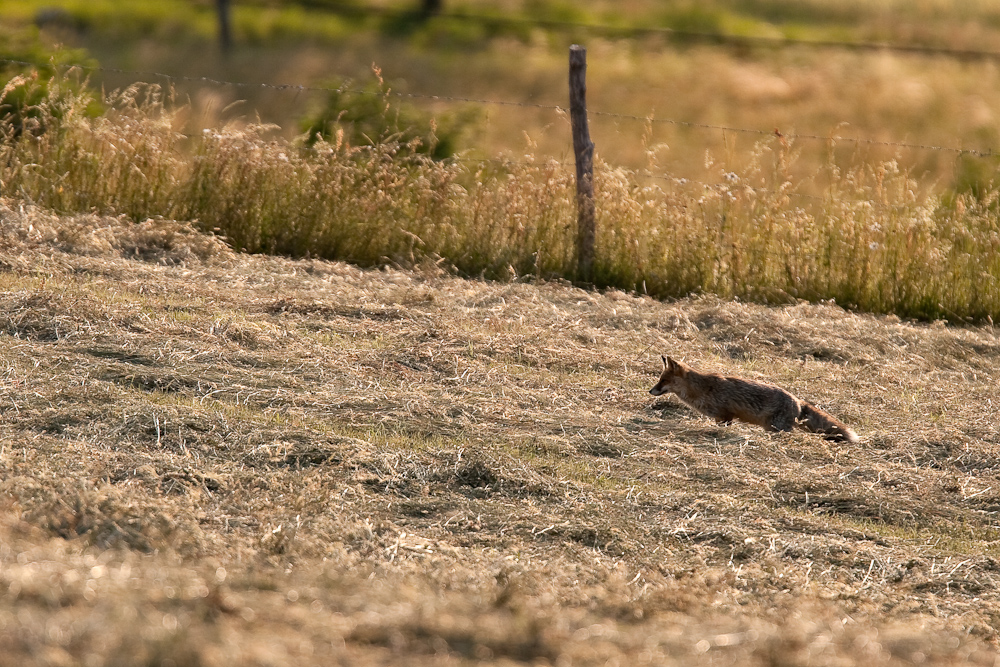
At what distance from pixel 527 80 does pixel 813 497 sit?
70.2 feet

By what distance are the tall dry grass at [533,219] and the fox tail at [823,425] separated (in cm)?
340

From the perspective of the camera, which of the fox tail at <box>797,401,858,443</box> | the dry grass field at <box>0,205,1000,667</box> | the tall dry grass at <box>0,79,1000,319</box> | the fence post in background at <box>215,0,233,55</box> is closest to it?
the dry grass field at <box>0,205,1000,667</box>

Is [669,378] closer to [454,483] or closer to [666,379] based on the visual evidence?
[666,379]

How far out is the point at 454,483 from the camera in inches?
205

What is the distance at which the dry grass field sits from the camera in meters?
3.06

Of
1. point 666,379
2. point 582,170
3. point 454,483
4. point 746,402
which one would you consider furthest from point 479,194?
point 454,483

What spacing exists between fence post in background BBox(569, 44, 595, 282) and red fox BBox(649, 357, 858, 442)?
3.33m

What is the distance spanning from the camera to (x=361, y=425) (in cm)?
579

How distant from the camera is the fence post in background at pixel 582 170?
9.87 meters

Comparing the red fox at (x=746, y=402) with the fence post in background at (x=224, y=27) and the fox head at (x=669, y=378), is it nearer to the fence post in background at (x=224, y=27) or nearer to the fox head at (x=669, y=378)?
the fox head at (x=669, y=378)

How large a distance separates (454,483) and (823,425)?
2.33 metres

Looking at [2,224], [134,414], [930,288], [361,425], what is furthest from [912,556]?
[2,224]

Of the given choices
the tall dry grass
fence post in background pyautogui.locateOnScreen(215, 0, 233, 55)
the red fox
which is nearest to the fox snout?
the red fox

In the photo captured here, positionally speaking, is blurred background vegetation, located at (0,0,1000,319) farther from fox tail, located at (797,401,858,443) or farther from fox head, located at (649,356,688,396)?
fox tail, located at (797,401,858,443)
